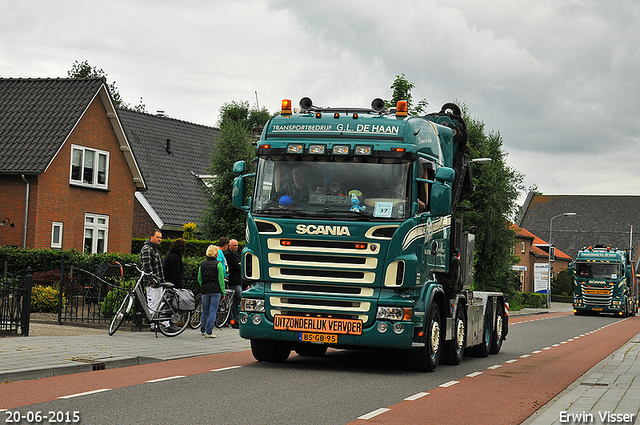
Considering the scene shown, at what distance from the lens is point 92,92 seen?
1276 inches

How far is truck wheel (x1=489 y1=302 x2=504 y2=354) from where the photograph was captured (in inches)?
675

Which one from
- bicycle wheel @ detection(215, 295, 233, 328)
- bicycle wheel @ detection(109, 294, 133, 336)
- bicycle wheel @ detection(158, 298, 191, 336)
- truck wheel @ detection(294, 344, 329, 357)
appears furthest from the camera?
bicycle wheel @ detection(215, 295, 233, 328)

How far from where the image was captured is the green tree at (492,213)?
45.3m

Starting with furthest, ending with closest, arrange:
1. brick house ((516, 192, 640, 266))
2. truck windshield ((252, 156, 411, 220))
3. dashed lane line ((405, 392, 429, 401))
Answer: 1. brick house ((516, 192, 640, 266))
2. truck windshield ((252, 156, 411, 220))
3. dashed lane line ((405, 392, 429, 401))

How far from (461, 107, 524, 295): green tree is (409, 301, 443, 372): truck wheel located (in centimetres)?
3233

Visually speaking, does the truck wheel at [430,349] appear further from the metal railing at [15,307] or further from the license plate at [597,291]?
the license plate at [597,291]

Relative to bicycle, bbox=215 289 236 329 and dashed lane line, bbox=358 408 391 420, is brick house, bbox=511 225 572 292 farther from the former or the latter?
dashed lane line, bbox=358 408 391 420

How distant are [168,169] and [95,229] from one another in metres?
9.44

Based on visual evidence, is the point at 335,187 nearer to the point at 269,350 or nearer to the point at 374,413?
the point at 269,350

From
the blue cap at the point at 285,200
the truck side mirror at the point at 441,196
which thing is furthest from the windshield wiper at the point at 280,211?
the truck side mirror at the point at 441,196

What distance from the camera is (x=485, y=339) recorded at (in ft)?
54.0

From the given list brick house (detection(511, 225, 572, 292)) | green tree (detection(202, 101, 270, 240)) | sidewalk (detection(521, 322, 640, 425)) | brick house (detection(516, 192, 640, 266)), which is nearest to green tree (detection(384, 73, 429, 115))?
green tree (detection(202, 101, 270, 240))

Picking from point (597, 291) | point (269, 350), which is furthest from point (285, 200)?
point (597, 291)

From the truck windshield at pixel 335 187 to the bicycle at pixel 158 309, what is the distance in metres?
4.63
